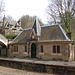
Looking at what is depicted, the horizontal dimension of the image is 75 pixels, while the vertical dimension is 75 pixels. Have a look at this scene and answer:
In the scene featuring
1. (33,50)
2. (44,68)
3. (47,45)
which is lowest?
(44,68)

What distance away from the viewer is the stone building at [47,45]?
16094 millimetres

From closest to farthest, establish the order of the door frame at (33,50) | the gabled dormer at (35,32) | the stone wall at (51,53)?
the stone wall at (51,53) → the gabled dormer at (35,32) → the door frame at (33,50)

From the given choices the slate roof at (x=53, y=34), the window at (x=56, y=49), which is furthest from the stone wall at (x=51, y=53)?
the slate roof at (x=53, y=34)

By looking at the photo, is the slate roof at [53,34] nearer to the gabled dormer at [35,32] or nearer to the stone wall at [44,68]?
the gabled dormer at [35,32]

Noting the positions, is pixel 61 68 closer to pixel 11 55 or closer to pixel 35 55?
pixel 35 55

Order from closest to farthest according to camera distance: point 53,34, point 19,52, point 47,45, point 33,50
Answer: point 47,45
point 53,34
point 33,50
point 19,52

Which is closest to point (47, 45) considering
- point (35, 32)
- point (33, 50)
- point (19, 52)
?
point (33, 50)

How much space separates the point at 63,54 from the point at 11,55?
1180 centimetres

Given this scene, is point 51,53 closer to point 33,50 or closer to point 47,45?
point 47,45

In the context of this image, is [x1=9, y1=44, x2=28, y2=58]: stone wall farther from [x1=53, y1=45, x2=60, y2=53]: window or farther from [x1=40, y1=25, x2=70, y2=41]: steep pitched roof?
[x1=53, y1=45, x2=60, y2=53]: window

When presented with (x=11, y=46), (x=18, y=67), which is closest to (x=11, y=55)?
(x=11, y=46)

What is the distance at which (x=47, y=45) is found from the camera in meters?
17.5

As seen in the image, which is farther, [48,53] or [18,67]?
[48,53]

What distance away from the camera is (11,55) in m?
22.9
